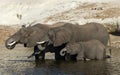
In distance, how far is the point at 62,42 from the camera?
99.0 feet

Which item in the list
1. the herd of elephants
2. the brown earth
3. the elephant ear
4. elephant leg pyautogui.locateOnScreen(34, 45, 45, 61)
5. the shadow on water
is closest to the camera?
the shadow on water

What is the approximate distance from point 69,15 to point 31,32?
46.0 feet

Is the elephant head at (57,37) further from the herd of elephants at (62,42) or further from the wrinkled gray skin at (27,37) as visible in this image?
the wrinkled gray skin at (27,37)

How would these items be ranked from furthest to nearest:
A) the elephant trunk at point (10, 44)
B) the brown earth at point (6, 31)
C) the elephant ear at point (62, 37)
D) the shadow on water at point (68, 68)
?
the brown earth at point (6, 31)
the elephant trunk at point (10, 44)
the elephant ear at point (62, 37)
the shadow on water at point (68, 68)

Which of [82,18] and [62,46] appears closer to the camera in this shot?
[62,46]

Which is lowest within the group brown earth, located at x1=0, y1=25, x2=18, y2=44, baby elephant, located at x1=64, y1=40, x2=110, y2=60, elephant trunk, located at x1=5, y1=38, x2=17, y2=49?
brown earth, located at x1=0, y1=25, x2=18, y2=44

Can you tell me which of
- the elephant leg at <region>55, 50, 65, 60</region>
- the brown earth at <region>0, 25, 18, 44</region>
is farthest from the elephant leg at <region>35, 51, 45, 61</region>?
the brown earth at <region>0, 25, 18, 44</region>

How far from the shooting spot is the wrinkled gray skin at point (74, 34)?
30234 millimetres

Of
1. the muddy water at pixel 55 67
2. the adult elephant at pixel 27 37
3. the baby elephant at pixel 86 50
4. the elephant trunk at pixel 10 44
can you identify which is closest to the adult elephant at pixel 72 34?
the adult elephant at pixel 27 37

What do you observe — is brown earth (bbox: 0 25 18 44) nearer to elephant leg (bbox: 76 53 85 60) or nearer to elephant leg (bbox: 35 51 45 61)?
elephant leg (bbox: 35 51 45 61)

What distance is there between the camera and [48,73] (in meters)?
25.0

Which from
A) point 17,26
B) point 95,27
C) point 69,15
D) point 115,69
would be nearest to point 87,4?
point 69,15

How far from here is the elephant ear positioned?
30094 mm

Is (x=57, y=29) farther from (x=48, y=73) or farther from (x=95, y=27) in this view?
(x=48, y=73)
